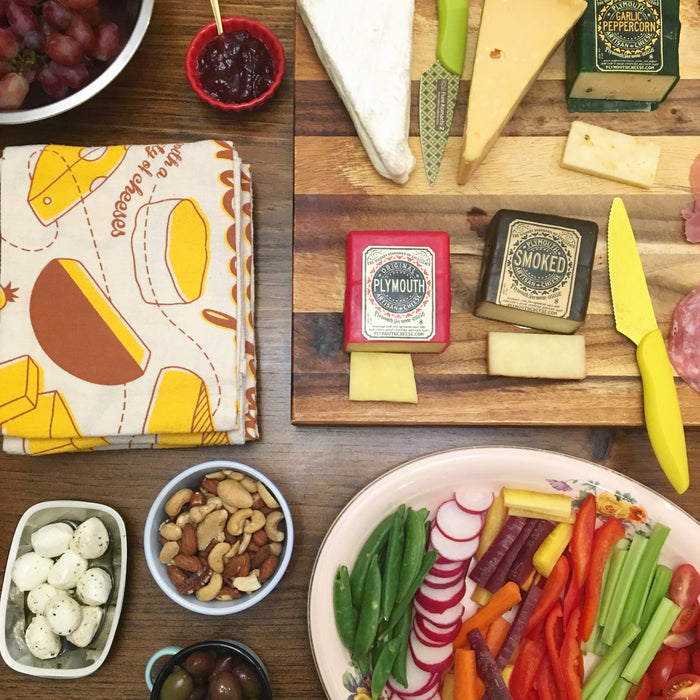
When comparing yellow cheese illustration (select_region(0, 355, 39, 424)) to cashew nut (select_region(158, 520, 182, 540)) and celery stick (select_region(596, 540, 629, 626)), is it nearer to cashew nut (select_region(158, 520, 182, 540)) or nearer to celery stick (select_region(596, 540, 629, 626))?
cashew nut (select_region(158, 520, 182, 540))

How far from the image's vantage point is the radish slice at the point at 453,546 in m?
0.93

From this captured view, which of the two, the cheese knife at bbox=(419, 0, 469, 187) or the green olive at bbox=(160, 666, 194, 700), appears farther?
the cheese knife at bbox=(419, 0, 469, 187)

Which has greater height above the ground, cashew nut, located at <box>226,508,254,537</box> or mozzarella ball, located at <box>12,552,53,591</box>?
cashew nut, located at <box>226,508,254,537</box>

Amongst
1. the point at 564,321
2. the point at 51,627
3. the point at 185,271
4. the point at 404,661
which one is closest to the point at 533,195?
the point at 564,321

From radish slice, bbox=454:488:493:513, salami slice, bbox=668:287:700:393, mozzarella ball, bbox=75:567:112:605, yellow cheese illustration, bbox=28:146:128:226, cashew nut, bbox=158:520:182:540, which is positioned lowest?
mozzarella ball, bbox=75:567:112:605

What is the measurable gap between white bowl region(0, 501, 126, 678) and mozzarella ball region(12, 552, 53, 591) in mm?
11

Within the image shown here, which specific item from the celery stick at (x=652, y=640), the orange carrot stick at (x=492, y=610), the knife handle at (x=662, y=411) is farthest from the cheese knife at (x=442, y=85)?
the celery stick at (x=652, y=640)

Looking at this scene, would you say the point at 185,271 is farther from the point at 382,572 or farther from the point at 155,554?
the point at 382,572

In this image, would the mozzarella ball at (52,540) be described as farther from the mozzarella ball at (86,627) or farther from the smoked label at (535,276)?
the smoked label at (535,276)

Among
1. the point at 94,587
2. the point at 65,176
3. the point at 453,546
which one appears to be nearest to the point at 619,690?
the point at 453,546

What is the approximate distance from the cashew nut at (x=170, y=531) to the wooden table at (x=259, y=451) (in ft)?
0.31

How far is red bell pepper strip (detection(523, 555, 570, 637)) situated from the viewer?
0.94m

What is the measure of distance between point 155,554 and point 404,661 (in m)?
0.39

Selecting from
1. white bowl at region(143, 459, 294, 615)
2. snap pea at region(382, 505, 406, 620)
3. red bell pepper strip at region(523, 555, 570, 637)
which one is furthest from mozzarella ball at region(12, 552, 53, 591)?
red bell pepper strip at region(523, 555, 570, 637)
